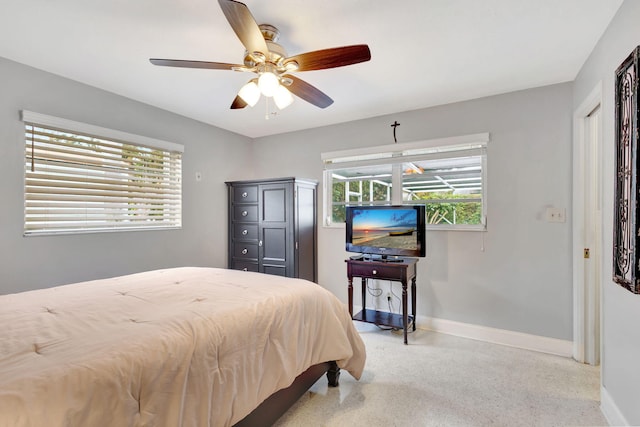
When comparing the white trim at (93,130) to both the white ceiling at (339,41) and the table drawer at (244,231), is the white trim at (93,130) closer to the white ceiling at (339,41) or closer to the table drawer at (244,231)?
the white ceiling at (339,41)

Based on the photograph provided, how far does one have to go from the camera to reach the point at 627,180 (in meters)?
1.54

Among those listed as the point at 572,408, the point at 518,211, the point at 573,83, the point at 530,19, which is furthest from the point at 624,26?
the point at 572,408

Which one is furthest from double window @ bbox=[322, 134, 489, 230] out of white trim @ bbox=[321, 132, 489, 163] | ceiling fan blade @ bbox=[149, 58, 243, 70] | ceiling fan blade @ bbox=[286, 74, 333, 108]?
ceiling fan blade @ bbox=[149, 58, 243, 70]

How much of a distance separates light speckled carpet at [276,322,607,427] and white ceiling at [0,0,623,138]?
2366 millimetres

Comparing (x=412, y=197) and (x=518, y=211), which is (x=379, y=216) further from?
(x=518, y=211)

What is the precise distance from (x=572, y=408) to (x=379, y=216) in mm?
1985

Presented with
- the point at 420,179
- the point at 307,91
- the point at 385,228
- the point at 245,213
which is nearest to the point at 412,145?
the point at 420,179

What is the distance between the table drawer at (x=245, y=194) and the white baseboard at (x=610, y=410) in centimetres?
344

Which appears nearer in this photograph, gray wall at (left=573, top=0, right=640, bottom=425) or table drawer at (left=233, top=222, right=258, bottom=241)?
gray wall at (left=573, top=0, right=640, bottom=425)

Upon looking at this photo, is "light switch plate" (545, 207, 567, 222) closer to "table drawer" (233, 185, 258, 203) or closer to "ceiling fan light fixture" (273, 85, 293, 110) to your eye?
"ceiling fan light fixture" (273, 85, 293, 110)

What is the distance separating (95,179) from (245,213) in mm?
1599

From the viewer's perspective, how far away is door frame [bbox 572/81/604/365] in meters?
2.39

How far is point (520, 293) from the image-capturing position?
281 cm

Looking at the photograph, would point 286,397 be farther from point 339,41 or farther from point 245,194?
point 245,194
